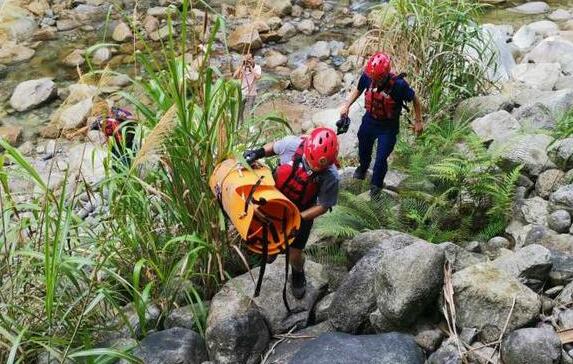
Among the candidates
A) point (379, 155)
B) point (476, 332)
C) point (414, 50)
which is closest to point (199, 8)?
point (414, 50)

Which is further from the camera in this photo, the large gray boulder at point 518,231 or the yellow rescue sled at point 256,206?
the large gray boulder at point 518,231

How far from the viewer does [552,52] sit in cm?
887

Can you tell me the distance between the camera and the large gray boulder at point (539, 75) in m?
7.74

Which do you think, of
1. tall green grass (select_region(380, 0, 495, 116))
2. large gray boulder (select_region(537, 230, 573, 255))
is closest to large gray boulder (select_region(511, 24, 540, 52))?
tall green grass (select_region(380, 0, 495, 116))

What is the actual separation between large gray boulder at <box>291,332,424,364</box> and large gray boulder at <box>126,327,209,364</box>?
627mm

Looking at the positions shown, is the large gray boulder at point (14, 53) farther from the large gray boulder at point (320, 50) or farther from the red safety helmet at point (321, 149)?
the red safety helmet at point (321, 149)

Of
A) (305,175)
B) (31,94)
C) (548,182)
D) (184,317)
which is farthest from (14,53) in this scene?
(548,182)

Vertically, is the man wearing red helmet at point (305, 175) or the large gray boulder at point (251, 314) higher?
the man wearing red helmet at point (305, 175)

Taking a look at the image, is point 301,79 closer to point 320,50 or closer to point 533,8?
point 320,50

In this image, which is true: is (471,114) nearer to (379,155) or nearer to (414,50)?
(414,50)

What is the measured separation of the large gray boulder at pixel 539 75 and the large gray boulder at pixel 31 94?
693 cm

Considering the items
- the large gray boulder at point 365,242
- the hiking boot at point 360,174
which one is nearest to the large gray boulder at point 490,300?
the large gray boulder at point 365,242

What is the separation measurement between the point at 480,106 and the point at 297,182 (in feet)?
11.8

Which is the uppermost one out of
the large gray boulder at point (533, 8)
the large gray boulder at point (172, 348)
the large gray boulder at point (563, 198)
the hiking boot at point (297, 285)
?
the large gray boulder at point (563, 198)
